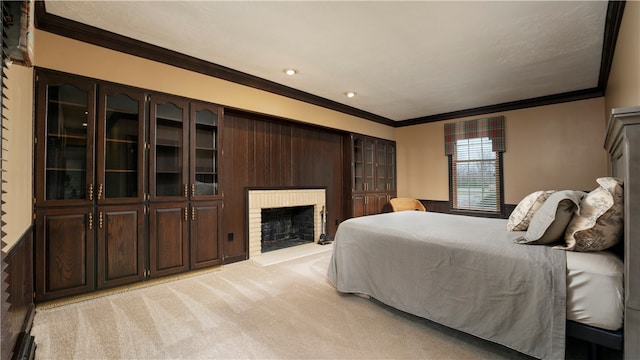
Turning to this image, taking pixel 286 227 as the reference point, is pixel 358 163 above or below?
above

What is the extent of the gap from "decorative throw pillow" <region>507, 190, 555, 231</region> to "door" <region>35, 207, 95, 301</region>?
3.85 m

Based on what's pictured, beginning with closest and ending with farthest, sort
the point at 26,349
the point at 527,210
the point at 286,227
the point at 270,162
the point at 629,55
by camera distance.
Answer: the point at 26,349 → the point at 629,55 → the point at 527,210 → the point at 270,162 → the point at 286,227

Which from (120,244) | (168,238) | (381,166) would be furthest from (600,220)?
(381,166)

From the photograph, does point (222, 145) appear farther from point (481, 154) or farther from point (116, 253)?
point (481, 154)

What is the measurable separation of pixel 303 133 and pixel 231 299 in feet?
9.85

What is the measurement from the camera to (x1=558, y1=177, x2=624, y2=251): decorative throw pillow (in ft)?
4.62

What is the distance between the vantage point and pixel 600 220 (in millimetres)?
1448

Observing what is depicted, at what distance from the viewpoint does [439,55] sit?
3.10 m

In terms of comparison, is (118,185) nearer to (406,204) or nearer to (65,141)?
(65,141)

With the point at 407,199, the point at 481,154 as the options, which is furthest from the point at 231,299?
the point at 481,154

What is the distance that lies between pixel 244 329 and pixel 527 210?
2408 mm

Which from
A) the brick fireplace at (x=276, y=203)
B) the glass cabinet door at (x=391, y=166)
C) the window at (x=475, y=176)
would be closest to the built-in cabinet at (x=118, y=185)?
the brick fireplace at (x=276, y=203)

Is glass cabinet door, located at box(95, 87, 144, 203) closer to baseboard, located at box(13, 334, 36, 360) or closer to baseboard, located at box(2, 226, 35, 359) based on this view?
baseboard, located at box(2, 226, 35, 359)

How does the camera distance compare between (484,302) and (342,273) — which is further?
(342,273)
